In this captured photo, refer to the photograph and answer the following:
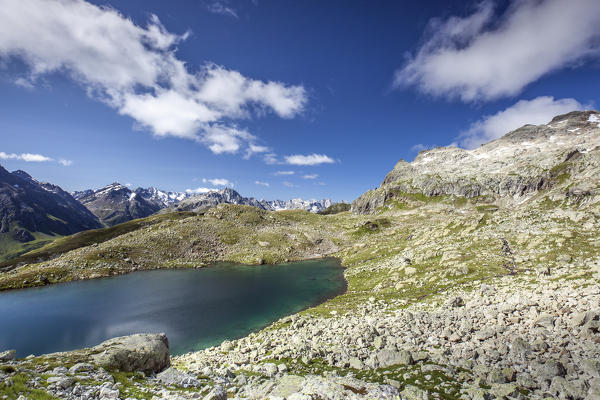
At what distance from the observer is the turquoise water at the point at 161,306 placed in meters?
39.1

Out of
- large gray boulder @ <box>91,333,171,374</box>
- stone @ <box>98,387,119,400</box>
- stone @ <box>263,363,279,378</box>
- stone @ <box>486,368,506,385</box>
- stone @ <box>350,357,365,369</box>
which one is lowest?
stone @ <box>263,363,279,378</box>

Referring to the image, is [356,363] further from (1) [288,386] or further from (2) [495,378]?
(2) [495,378]

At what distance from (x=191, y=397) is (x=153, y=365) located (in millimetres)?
7721

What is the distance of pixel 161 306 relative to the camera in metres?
52.4

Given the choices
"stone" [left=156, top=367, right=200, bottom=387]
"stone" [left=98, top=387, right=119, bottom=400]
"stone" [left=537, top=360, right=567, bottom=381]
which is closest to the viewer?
"stone" [left=98, top=387, right=119, bottom=400]

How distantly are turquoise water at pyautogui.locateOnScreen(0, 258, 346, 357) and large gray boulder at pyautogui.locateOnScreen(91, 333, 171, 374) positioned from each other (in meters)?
17.3

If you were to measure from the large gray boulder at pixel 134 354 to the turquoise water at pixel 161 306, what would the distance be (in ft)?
56.8

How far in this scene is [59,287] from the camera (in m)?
71.2

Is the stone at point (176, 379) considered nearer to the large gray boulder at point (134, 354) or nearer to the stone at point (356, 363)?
the large gray boulder at point (134, 354)

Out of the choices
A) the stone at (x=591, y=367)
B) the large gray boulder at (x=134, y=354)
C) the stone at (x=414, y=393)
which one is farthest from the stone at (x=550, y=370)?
the large gray boulder at (x=134, y=354)

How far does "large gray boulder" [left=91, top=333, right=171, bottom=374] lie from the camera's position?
54.5ft

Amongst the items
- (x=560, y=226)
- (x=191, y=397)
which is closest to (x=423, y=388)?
(x=191, y=397)

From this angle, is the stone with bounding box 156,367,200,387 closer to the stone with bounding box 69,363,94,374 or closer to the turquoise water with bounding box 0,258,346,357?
the stone with bounding box 69,363,94,374

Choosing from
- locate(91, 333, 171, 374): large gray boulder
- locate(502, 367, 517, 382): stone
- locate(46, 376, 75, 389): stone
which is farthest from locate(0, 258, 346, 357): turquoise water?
locate(502, 367, 517, 382): stone
